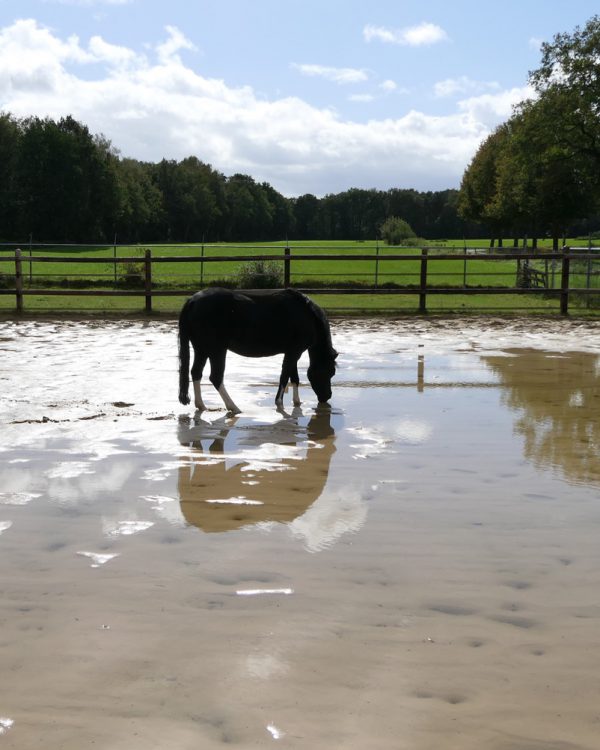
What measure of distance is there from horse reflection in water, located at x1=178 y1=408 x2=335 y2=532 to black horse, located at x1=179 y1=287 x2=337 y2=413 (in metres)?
0.49

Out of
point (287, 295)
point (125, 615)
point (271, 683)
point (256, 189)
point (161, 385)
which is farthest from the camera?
point (256, 189)

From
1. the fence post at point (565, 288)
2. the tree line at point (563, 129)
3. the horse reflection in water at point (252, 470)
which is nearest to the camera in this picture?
the horse reflection in water at point (252, 470)

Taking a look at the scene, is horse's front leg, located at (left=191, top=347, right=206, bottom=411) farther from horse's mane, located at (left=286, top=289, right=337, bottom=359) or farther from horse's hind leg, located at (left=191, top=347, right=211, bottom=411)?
horse's mane, located at (left=286, top=289, right=337, bottom=359)

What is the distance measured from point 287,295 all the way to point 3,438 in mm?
2861

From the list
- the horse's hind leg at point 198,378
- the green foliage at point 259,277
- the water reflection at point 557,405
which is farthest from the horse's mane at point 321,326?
the green foliage at point 259,277

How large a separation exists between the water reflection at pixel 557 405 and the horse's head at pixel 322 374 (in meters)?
1.77

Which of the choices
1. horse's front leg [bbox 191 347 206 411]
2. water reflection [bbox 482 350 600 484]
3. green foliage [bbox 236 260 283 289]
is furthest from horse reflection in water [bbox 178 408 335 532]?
green foliage [bbox 236 260 283 289]

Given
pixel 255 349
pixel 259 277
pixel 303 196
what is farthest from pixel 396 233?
pixel 303 196

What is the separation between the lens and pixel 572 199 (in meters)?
31.2

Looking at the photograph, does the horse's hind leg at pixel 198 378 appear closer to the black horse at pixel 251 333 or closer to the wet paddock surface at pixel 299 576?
the black horse at pixel 251 333

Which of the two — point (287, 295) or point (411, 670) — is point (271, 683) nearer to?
point (411, 670)

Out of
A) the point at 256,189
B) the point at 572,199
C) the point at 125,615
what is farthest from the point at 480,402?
the point at 256,189

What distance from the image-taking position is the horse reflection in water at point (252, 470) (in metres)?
4.60

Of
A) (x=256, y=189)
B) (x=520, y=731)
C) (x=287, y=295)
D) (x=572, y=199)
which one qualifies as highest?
(x=256, y=189)
